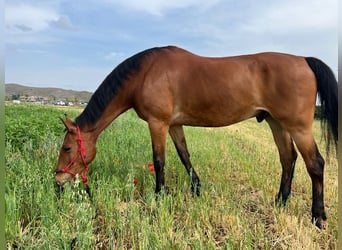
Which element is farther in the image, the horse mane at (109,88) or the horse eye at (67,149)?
the horse mane at (109,88)

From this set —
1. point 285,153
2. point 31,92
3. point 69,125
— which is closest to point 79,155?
point 69,125

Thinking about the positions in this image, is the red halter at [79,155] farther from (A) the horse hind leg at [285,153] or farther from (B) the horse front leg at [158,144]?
(A) the horse hind leg at [285,153]

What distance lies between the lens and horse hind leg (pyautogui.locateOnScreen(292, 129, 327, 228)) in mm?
3678

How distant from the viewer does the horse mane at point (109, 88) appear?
4410 mm

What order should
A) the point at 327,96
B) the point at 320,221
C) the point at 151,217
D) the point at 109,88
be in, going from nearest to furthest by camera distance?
1. the point at 151,217
2. the point at 320,221
3. the point at 327,96
4. the point at 109,88

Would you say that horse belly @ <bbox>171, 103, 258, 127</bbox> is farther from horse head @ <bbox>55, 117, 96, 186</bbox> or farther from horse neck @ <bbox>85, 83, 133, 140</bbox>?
horse head @ <bbox>55, 117, 96, 186</bbox>

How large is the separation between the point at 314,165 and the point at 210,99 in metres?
1.47

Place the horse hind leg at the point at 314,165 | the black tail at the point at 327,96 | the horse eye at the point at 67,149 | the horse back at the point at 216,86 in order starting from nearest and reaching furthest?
the horse hind leg at the point at 314,165 < the black tail at the point at 327,96 < the horse back at the point at 216,86 < the horse eye at the point at 67,149

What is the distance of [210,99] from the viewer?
4219 mm

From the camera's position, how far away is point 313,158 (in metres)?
3.75

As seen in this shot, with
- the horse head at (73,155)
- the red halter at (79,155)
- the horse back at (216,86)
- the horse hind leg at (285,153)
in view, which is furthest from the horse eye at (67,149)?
the horse hind leg at (285,153)

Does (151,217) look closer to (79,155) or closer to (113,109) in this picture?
(79,155)

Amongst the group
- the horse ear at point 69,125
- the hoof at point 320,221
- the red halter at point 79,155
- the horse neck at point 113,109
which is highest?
the horse neck at point 113,109

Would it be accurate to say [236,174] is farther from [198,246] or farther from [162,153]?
[198,246]
